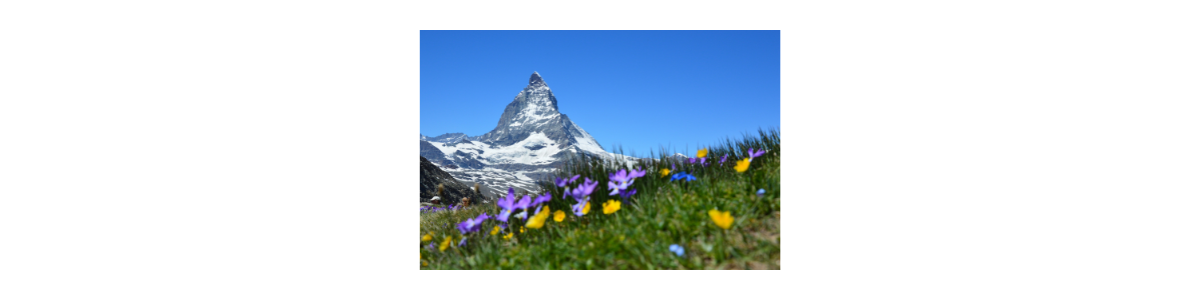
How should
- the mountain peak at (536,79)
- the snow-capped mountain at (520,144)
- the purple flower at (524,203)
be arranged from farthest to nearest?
1. the snow-capped mountain at (520,144)
2. the mountain peak at (536,79)
3. the purple flower at (524,203)

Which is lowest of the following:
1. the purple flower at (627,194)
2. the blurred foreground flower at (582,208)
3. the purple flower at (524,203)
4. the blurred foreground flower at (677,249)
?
the blurred foreground flower at (677,249)

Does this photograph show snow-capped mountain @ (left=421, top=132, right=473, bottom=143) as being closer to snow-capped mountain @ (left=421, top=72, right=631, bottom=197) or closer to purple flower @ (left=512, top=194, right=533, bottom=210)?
snow-capped mountain @ (left=421, top=72, right=631, bottom=197)

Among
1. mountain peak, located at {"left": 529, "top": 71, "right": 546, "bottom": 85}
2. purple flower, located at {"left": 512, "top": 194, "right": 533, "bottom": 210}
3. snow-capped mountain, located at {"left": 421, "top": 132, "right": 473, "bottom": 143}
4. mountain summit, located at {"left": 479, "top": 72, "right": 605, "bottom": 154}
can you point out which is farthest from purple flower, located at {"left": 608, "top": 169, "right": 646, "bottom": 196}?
snow-capped mountain, located at {"left": 421, "top": 132, "right": 473, "bottom": 143}

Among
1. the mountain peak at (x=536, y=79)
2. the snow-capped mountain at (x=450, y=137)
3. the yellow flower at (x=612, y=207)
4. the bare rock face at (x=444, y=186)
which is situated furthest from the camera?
the bare rock face at (x=444, y=186)

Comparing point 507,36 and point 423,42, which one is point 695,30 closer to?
point 507,36

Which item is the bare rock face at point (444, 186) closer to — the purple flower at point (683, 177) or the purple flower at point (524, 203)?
the purple flower at point (524, 203)

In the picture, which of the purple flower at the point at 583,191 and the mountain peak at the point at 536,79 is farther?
the mountain peak at the point at 536,79

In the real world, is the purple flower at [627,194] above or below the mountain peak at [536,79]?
below

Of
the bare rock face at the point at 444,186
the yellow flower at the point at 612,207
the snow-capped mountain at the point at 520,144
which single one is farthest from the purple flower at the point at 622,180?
the bare rock face at the point at 444,186
